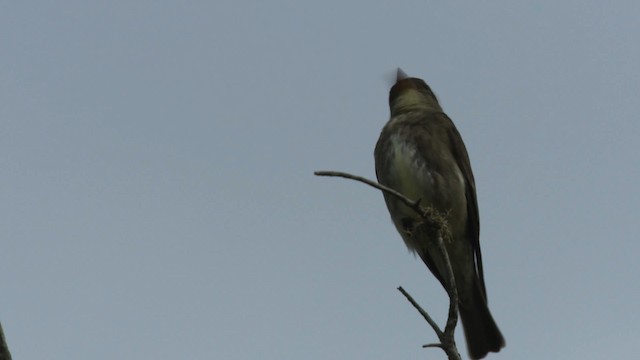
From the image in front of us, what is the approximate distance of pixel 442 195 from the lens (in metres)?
8.40

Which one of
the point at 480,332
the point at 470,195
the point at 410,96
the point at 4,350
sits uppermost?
the point at 410,96

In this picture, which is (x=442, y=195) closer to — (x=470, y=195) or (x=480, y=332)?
(x=470, y=195)

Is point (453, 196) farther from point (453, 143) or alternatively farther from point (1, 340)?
point (1, 340)

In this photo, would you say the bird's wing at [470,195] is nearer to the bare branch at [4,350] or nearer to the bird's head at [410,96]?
the bird's head at [410,96]

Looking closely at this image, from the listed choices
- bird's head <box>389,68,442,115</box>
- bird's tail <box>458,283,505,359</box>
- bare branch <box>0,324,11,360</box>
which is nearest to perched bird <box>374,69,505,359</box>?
bird's tail <box>458,283,505,359</box>

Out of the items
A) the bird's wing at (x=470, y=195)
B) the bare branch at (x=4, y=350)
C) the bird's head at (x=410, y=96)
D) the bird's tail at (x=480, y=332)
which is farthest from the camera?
the bird's head at (x=410, y=96)

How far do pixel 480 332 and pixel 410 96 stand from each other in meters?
2.42

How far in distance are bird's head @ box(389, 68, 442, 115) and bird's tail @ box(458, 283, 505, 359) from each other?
199cm

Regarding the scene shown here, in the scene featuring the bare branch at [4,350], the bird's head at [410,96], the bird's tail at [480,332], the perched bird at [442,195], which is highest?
the bird's head at [410,96]

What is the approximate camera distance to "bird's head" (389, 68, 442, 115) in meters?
9.62

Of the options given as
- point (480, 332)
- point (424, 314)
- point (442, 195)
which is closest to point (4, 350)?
point (424, 314)

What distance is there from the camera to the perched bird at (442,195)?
840cm

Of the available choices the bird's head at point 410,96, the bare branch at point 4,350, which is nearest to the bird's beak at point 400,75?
the bird's head at point 410,96

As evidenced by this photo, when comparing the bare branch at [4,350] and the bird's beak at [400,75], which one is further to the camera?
the bird's beak at [400,75]
